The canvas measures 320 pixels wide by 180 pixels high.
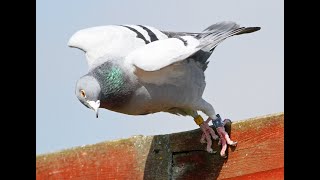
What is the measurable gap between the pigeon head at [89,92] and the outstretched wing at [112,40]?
0.80ft

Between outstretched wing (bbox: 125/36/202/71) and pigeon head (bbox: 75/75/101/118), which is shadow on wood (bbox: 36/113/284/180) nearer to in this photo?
pigeon head (bbox: 75/75/101/118)

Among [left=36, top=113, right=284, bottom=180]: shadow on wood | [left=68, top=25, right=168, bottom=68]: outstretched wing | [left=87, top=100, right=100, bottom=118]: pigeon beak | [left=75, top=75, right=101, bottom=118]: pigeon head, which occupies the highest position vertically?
[left=68, top=25, right=168, bottom=68]: outstretched wing

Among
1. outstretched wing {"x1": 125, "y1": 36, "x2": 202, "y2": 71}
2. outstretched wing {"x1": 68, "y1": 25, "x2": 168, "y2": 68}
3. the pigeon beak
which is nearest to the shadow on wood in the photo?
the pigeon beak

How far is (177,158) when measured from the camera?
12.4ft

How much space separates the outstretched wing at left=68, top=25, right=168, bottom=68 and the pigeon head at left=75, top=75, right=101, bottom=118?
245 millimetres

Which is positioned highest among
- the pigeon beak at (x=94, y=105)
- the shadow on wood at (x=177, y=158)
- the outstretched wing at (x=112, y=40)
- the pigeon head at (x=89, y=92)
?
the outstretched wing at (x=112, y=40)

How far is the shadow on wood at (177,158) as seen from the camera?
3.48m

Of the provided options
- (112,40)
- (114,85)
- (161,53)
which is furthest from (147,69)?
(112,40)

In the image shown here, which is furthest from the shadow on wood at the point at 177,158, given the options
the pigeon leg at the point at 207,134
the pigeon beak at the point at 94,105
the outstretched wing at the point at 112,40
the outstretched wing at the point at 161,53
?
the outstretched wing at the point at 112,40

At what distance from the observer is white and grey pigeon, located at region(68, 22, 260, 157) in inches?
155

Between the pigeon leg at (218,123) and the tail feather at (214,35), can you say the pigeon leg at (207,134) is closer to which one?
the pigeon leg at (218,123)
